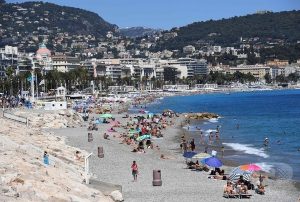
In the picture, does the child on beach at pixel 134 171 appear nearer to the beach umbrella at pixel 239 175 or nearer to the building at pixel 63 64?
the beach umbrella at pixel 239 175

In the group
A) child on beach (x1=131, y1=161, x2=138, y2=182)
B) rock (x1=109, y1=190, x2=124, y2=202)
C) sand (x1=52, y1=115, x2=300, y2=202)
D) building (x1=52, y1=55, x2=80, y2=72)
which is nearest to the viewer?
rock (x1=109, y1=190, x2=124, y2=202)

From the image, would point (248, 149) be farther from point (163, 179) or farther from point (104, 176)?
point (104, 176)

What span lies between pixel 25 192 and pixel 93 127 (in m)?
30.6

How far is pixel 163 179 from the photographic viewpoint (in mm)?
23109

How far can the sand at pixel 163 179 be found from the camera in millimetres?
19953

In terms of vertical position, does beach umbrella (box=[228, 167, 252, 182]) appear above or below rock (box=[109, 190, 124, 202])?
below

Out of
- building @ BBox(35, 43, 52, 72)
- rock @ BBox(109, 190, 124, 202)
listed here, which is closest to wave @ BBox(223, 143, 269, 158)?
rock @ BBox(109, 190, 124, 202)

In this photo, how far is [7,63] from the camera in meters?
153

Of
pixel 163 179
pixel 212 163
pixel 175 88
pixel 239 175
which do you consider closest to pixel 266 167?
pixel 212 163

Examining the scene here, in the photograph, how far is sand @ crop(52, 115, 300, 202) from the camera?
65.5 ft

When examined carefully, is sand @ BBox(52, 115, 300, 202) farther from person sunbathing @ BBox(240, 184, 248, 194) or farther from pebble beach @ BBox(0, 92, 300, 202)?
person sunbathing @ BBox(240, 184, 248, 194)

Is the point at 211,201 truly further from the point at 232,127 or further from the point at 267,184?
the point at 232,127

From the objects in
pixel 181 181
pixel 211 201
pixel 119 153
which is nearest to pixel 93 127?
pixel 119 153

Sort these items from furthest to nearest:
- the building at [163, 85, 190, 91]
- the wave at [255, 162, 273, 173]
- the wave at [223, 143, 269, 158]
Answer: the building at [163, 85, 190, 91], the wave at [223, 143, 269, 158], the wave at [255, 162, 273, 173]
